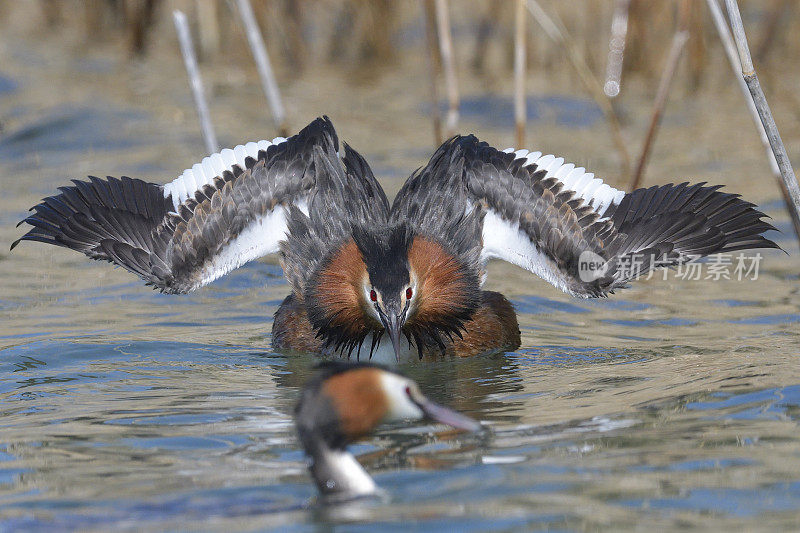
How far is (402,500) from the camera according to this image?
4.46m

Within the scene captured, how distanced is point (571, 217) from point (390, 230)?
3.40ft

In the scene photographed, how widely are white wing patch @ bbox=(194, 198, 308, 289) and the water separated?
1.62 feet

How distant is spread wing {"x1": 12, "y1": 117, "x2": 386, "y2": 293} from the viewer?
23.0 feet

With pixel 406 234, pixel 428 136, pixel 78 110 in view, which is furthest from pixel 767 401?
pixel 78 110

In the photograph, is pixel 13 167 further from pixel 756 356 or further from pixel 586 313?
pixel 756 356

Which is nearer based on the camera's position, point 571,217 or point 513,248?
point 571,217

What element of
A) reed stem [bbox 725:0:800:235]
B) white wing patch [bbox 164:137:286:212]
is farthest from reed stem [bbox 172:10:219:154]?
reed stem [bbox 725:0:800:235]

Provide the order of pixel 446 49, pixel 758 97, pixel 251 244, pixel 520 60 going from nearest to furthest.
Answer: pixel 758 97
pixel 251 244
pixel 520 60
pixel 446 49

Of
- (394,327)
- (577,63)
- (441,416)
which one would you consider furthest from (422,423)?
(577,63)

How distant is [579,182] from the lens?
7.14 m

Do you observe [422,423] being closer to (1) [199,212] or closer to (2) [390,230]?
(2) [390,230]

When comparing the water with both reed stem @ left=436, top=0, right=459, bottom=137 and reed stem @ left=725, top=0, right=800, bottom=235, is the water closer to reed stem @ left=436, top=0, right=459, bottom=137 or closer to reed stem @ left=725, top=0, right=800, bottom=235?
reed stem @ left=725, top=0, right=800, bottom=235

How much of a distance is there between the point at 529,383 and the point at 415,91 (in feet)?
27.4

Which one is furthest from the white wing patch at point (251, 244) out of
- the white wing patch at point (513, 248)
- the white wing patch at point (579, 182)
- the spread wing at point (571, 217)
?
the white wing patch at point (579, 182)
